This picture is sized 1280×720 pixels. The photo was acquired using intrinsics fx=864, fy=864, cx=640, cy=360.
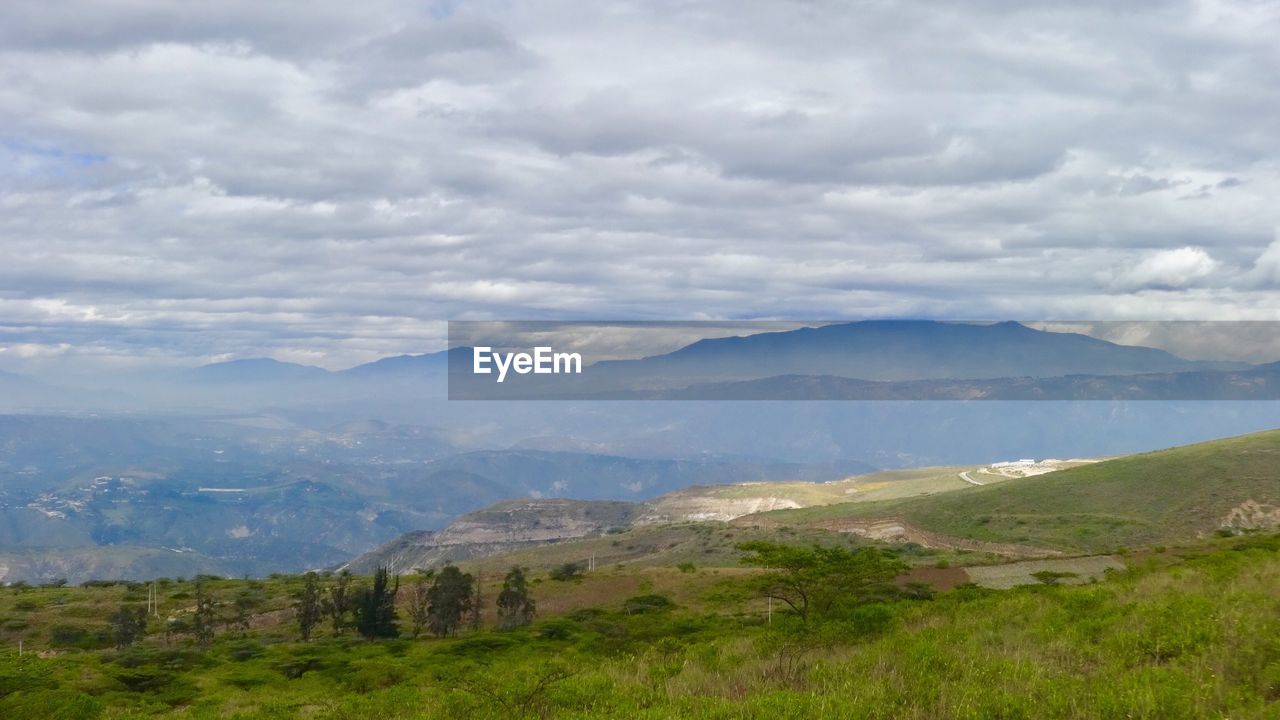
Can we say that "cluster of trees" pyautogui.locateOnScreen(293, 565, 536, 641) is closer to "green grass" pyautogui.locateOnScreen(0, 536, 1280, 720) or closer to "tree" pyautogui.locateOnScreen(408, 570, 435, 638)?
"tree" pyautogui.locateOnScreen(408, 570, 435, 638)

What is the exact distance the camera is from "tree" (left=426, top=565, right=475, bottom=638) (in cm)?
5203

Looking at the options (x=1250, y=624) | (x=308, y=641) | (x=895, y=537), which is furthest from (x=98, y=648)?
(x=895, y=537)

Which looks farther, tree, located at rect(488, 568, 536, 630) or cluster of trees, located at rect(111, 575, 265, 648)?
cluster of trees, located at rect(111, 575, 265, 648)

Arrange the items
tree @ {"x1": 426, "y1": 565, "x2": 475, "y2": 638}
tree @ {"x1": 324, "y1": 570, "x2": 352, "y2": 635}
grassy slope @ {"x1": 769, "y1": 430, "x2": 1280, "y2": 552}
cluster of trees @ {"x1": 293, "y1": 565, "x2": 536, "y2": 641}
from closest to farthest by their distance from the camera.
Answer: cluster of trees @ {"x1": 293, "y1": 565, "x2": 536, "y2": 641}, tree @ {"x1": 426, "y1": 565, "x2": 475, "y2": 638}, tree @ {"x1": 324, "y1": 570, "x2": 352, "y2": 635}, grassy slope @ {"x1": 769, "y1": 430, "x2": 1280, "y2": 552}

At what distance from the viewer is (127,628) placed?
52.0 m

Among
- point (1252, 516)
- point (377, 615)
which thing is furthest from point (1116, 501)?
point (377, 615)

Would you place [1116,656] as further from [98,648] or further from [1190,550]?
[98,648]

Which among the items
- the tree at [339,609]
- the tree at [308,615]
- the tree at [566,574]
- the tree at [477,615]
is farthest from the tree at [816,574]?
the tree at [566,574]

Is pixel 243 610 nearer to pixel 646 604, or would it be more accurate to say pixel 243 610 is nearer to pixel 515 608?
pixel 515 608

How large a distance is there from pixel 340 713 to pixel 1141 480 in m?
103

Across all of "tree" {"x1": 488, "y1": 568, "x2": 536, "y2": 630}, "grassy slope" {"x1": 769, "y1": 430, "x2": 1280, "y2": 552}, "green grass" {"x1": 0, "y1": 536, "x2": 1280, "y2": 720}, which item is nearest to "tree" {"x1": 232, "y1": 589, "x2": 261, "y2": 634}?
"tree" {"x1": 488, "y1": 568, "x2": 536, "y2": 630}

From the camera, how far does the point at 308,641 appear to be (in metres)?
50.0

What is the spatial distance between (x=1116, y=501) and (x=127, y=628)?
93.4 m

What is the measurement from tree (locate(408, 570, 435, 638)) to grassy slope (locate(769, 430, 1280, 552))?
178 ft
